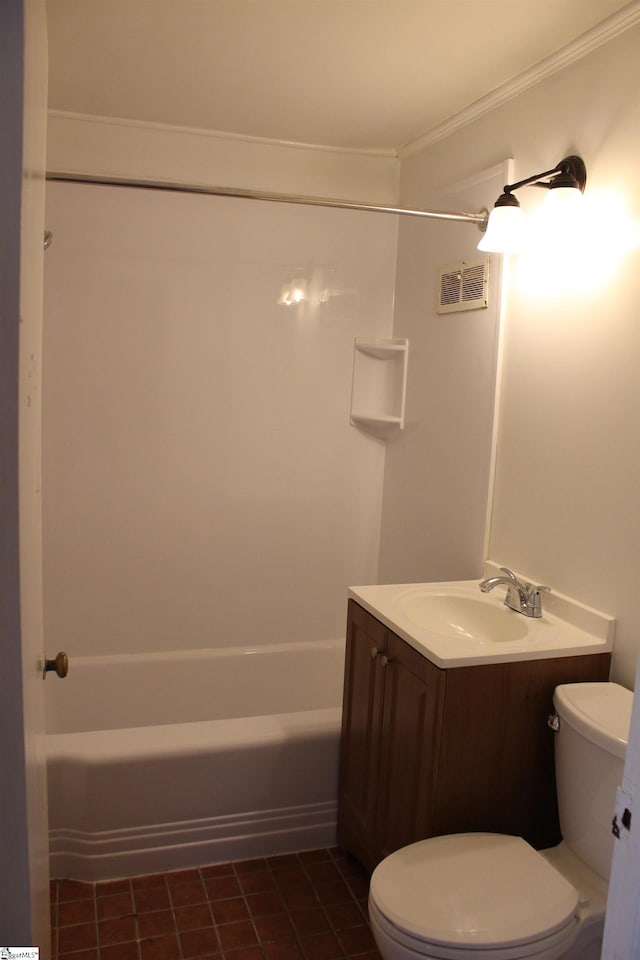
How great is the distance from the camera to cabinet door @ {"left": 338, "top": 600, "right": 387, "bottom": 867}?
7.07 feet

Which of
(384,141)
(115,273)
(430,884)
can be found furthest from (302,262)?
(430,884)

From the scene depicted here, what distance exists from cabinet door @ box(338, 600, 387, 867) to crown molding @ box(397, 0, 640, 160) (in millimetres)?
1629

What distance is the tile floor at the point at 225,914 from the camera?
6.55 feet

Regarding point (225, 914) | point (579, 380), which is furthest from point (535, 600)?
point (225, 914)

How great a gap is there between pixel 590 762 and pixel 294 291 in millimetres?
2156

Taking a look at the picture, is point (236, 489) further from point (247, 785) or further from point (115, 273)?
point (247, 785)

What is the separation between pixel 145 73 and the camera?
2416mm

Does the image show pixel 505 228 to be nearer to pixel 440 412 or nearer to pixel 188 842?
pixel 440 412

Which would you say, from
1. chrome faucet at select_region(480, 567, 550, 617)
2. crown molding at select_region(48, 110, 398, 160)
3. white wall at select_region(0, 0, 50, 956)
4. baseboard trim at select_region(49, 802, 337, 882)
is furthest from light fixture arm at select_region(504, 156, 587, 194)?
baseboard trim at select_region(49, 802, 337, 882)

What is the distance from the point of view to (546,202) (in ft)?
6.70

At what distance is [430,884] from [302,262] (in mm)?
2360

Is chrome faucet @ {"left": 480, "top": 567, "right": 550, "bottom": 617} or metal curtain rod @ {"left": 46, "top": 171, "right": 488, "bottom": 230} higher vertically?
metal curtain rod @ {"left": 46, "top": 171, "right": 488, "bottom": 230}

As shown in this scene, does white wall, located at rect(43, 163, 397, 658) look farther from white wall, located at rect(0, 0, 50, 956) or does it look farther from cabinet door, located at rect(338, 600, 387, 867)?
white wall, located at rect(0, 0, 50, 956)

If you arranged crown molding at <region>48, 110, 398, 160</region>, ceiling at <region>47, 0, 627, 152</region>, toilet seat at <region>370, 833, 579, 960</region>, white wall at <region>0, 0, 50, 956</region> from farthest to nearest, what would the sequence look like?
1. crown molding at <region>48, 110, 398, 160</region>
2. ceiling at <region>47, 0, 627, 152</region>
3. toilet seat at <region>370, 833, 579, 960</region>
4. white wall at <region>0, 0, 50, 956</region>
